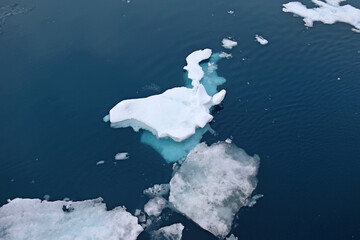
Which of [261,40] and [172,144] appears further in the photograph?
[261,40]

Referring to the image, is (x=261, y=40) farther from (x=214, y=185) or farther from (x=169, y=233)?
(x=169, y=233)

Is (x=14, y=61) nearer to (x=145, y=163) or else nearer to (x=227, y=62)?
(x=145, y=163)

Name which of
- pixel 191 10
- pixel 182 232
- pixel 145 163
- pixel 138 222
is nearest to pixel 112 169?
pixel 145 163

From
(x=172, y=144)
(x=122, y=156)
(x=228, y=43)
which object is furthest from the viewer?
(x=228, y=43)

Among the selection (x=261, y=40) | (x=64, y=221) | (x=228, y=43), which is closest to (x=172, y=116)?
(x=64, y=221)

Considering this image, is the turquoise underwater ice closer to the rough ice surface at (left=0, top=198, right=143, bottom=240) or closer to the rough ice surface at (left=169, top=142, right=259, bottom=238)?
the rough ice surface at (left=169, top=142, right=259, bottom=238)

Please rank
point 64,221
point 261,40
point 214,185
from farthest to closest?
point 261,40, point 214,185, point 64,221

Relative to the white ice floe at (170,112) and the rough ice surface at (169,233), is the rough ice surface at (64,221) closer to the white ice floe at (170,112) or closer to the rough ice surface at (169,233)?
the rough ice surface at (169,233)
